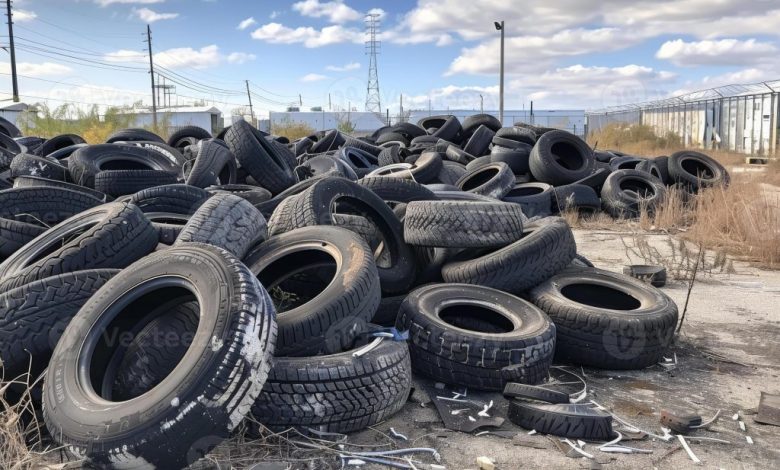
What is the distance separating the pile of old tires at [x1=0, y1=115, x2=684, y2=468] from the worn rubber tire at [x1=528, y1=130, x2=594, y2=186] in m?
5.78

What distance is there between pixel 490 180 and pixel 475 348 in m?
6.15

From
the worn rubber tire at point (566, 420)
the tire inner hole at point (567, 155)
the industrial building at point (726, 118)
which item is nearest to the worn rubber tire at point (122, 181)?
the worn rubber tire at point (566, 420)

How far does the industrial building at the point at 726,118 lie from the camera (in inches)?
1095

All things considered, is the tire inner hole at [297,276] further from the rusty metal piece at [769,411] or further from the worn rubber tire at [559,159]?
the worn rubber tire at [559,159]

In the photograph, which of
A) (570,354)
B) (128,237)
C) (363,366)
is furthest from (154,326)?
(570,354)

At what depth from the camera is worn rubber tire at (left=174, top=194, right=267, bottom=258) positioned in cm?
451

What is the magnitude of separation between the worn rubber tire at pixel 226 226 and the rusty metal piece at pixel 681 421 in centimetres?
303

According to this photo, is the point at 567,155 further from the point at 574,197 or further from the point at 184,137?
the point at 184,137

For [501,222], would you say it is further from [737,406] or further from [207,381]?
[207,381]

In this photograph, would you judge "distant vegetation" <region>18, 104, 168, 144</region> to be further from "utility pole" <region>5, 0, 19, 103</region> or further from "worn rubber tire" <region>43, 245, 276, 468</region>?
"worn rubber tire" <region>43, 245, 276, 468</region>

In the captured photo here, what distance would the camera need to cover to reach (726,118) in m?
31.8

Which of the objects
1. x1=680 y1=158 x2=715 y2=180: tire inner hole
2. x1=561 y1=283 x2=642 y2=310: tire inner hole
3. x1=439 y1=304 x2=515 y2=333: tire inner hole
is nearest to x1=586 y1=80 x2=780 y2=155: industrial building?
x1=680 y1=158 x2=715 y2=180: tire inner hole

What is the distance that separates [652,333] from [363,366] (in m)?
2.38

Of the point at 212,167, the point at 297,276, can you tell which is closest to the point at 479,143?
the point at 212,167
